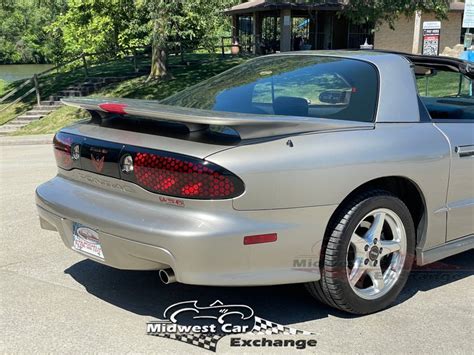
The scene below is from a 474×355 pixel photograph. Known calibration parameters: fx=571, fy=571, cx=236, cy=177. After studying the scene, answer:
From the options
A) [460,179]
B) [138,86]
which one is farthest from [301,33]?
[460,179]

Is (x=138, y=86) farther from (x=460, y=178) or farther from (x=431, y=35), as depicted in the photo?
(x=460, y=178)

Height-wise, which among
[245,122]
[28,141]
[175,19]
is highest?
[175,19]

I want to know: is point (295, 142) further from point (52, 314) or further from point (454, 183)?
point (52, 314)

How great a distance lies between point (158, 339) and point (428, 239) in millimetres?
1894

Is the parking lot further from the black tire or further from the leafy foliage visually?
the leafy foliage

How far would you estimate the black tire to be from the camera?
10.9ft

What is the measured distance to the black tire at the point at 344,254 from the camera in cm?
334

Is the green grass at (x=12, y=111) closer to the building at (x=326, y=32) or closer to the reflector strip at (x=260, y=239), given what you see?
the building at (x=326, y=32)

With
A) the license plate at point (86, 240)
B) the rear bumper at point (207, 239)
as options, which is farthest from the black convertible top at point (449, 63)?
the license plate at point (86, 240)

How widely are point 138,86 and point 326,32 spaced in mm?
18223

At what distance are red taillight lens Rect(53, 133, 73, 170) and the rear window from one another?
90 cm

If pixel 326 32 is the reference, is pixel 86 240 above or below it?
below

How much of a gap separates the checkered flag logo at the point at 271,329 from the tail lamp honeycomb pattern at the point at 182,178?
2.97 ft

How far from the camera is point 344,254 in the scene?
3365 millimetres
